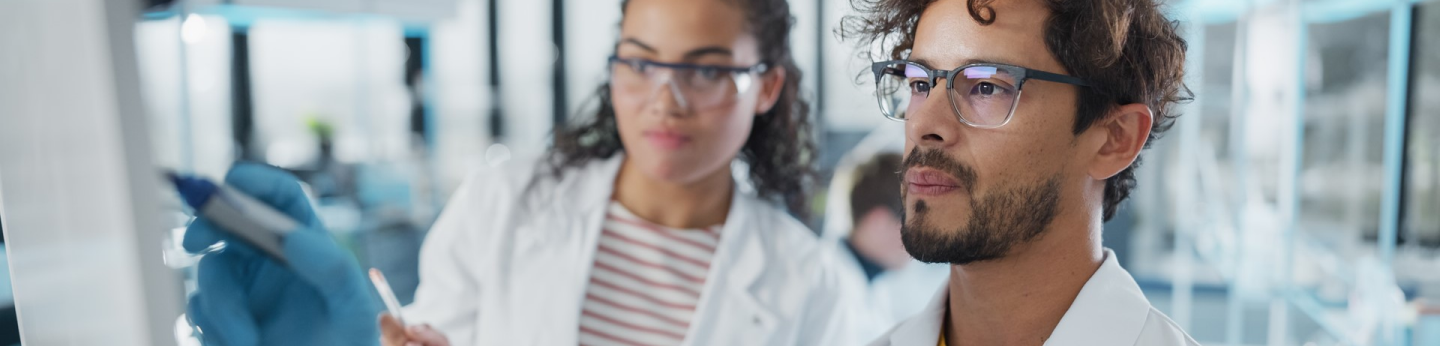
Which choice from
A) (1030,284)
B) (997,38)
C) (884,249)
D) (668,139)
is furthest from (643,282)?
(884,249)

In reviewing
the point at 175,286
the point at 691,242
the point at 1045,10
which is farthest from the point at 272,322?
the point at 1045,10

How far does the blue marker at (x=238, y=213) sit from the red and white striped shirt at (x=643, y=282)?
0.44 m

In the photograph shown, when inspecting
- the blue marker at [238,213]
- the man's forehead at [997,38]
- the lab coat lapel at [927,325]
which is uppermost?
the man's forehead at [997,38]

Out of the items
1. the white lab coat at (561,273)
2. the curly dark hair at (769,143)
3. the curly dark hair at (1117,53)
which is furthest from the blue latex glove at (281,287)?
the curly dark hair at (1117,53)

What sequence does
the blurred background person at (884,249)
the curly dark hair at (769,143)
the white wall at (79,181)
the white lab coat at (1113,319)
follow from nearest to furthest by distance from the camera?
1. the white wall at (79,181)
2. the white lab coat at (1113,319)
3. the curly dark hair at (769,143)
4. the blurred background person at (884,249)

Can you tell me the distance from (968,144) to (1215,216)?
4.43ft

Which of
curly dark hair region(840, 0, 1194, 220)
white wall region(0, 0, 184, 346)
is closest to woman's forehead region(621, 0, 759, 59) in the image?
curly dark hair region(840, 0, 1194, 220)

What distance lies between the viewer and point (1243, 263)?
1.64 meters

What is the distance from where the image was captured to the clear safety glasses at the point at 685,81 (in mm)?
1346

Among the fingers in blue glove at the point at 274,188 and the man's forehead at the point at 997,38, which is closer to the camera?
the man's forehead at the point at 997,38

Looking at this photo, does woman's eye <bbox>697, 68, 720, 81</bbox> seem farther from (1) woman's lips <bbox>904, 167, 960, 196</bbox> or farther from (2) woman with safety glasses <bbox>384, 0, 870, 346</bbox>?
(1) woman's lips <bbox>904, 167, 960, 196</bbox>

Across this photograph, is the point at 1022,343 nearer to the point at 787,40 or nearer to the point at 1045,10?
the point at 1045,10

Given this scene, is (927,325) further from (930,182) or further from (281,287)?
(281,287)

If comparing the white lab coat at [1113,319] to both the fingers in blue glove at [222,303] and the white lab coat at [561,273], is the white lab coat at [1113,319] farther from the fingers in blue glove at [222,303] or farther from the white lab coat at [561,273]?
the fingers in blue glove at [222,303]
